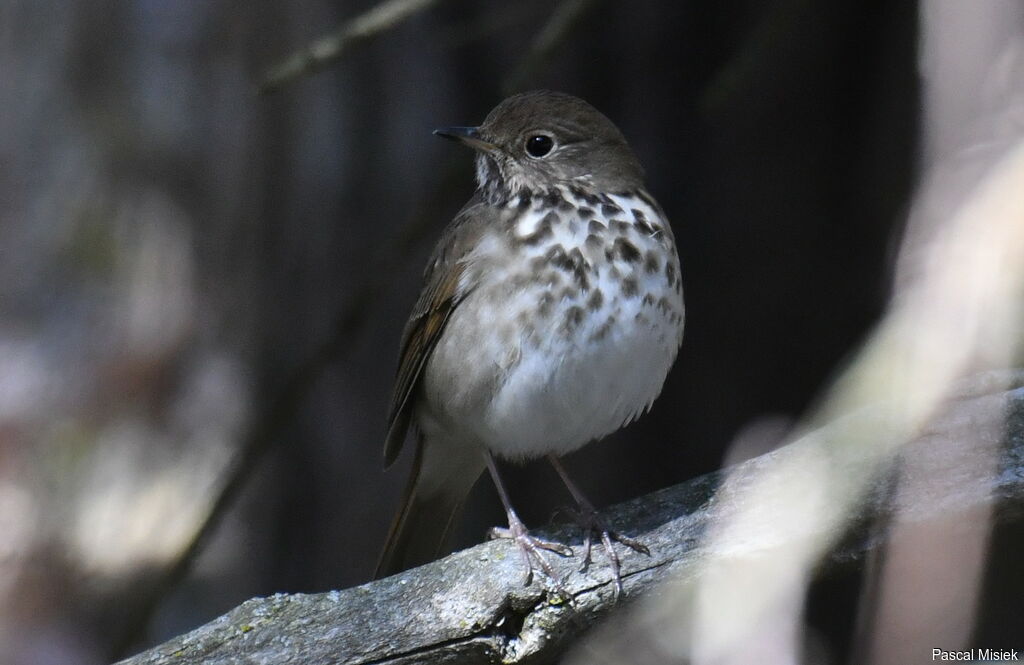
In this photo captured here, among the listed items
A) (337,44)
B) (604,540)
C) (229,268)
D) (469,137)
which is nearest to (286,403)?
(229,268)

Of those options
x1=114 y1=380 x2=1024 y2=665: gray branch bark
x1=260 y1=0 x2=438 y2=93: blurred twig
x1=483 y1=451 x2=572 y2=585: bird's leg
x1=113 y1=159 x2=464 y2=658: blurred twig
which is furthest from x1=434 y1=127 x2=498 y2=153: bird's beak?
x1=114 y1=380 x2=1024 y2=665: gray branch bark

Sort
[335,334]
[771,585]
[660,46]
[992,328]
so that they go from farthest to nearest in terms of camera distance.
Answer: [660,46], [335,334], [771,585], [992,328]

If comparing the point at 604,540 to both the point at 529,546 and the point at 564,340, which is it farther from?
the point at 564,340

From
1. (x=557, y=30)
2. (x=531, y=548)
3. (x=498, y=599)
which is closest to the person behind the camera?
(x=498, y=599)

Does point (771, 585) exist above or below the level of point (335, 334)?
below

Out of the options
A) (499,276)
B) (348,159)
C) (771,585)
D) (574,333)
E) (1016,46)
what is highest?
(348,159)

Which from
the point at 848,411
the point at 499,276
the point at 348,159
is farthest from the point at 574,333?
the point at 348,159

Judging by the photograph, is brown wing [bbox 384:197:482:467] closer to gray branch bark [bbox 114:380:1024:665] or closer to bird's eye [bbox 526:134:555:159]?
bird's eye [bbox 526:134:555:159]

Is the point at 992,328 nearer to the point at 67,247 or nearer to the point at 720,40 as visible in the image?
the point at 720,40
